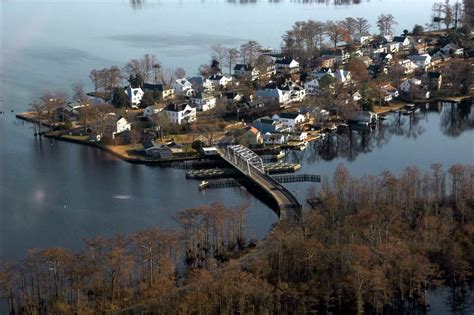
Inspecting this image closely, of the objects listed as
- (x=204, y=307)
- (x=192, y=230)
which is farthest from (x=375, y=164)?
(x=204, y=307)

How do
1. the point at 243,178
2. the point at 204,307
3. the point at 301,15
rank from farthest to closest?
the point at 301,15 < the point at 243,178 < the point at 204,307

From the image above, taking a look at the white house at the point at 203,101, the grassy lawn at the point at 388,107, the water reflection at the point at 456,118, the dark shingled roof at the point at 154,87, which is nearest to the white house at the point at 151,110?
the white house at the point at 203,101

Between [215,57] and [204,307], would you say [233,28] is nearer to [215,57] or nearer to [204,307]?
[215,57]

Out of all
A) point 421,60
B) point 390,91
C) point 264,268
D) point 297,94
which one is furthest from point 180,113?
point 421,60

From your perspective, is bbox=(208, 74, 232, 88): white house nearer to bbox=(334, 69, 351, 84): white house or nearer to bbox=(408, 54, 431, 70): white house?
bbox=(334, 69, 351, 84): white house

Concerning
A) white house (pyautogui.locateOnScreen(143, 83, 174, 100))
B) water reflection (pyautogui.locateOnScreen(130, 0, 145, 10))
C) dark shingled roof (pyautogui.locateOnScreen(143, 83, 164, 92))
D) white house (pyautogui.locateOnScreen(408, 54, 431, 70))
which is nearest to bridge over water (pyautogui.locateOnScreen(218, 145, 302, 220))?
white house (pyautogui.locateOnScreen(143, 83, 174, 100))

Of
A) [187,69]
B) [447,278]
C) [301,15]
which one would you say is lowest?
[447,278]
